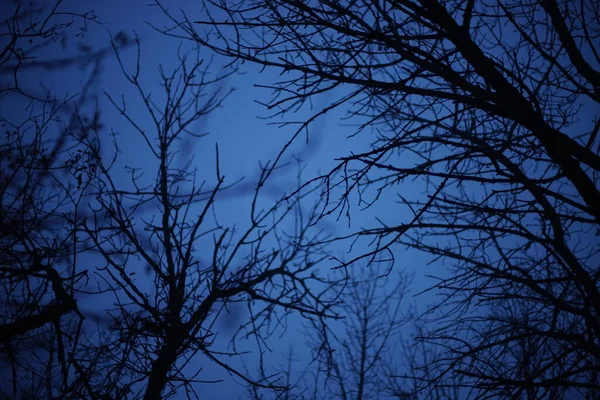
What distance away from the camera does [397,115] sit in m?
3.62

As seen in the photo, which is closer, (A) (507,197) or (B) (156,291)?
(B) (156,291)

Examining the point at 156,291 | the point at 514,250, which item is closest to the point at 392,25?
the point at 514,250

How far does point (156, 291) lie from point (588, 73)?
3.73m

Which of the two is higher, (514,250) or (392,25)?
(392,25)

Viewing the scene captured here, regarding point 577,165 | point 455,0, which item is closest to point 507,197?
point 577,165

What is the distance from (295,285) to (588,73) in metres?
2.91

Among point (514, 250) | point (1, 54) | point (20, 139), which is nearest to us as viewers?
point (1, 54)

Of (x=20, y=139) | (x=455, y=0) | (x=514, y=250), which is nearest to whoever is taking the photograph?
(x=455, y=0)

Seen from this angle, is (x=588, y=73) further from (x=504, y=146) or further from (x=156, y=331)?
(x=156, y=331)

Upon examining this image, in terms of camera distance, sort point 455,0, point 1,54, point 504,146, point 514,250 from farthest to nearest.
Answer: point 514,250
point 455,0
point 1,54
point 504,146

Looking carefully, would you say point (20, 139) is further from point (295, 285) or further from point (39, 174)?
point (295, 285)

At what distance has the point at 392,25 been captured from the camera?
206 centimetres

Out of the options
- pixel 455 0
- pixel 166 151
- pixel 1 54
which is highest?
pixel 166 151

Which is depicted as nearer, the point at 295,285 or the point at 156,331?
the point at 156,331
